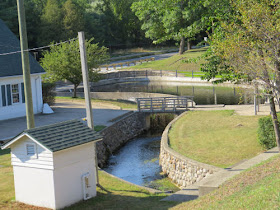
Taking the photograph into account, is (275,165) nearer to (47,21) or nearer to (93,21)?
(47,21)

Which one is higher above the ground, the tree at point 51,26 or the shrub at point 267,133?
the tree at point 51,26

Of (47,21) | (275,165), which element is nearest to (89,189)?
(275,165)

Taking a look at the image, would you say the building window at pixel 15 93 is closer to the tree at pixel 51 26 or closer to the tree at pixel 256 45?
the tree at pixel 256 45

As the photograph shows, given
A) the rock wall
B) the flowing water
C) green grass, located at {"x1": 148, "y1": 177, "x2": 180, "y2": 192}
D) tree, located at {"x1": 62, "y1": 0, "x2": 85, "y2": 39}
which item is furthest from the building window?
tree, located at {"x1": 62, "y1": 0, "x2": 85, "y2": 39}

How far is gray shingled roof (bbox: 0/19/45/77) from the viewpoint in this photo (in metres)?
29.7

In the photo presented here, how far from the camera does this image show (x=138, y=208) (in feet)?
45.1

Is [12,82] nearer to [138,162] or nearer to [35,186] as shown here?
[138,162]

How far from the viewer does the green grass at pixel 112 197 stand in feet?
45.8

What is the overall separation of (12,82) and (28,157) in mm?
17026

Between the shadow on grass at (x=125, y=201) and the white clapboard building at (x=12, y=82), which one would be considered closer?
the shadow on grass at (x=125, y=201)

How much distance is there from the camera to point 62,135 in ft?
46.0

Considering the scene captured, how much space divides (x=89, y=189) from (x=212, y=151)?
841 cm

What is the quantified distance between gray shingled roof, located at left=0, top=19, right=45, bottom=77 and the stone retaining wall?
12297 millimetres

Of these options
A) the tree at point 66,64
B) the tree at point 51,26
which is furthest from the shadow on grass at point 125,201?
the tree at point 51,26
